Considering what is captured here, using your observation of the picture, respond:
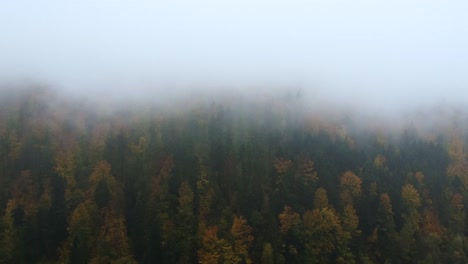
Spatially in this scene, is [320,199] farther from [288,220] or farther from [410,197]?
[410,197]

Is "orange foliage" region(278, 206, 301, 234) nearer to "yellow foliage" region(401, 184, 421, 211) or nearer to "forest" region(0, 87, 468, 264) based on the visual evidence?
"forest" region(0, 87, 468, 264)

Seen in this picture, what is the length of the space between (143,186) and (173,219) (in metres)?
11.1

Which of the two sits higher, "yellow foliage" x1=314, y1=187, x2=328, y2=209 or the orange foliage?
"yellow foliage" x1=314, y1=187, x2=328, y2=209

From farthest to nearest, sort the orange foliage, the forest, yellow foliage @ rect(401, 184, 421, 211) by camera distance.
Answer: yellow foliage @ rect(401, 184, 421, 211), the orange foliage, the forest

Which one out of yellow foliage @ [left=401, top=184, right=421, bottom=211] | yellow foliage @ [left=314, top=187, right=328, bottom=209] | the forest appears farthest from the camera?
yellow foliage @ [left=401, top=184, right=421, bottom=211]

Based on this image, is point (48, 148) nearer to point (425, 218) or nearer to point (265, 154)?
point (265, 154)

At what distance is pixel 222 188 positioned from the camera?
319ft

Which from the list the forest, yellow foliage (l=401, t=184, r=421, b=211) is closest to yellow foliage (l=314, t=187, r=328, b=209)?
the forest

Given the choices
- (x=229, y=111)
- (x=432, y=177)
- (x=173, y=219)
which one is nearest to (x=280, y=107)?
(x=229, y=111)

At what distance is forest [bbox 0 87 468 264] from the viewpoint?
82688 millimetres

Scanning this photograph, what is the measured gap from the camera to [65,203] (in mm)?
90500

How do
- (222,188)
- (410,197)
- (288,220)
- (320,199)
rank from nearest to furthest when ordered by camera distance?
(288,220) → (320,199) → (410,197) → (222,188)

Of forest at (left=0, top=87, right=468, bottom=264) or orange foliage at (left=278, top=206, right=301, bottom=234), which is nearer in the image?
forest at (left=0, top=87, right=468, bottom=264)

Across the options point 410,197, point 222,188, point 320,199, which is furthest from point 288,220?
point 410,197
